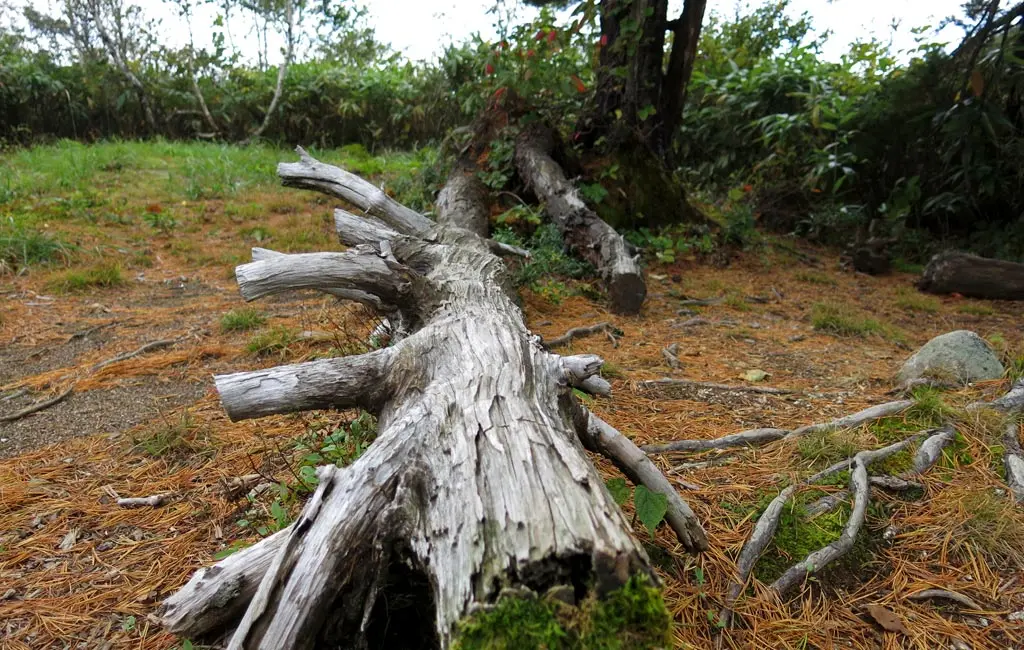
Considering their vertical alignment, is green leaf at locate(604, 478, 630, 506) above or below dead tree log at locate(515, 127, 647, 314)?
below

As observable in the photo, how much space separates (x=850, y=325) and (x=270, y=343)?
3.74m

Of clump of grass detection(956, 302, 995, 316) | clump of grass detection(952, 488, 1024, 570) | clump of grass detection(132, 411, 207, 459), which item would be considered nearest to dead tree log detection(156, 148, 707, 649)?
clump of grass detection(952, 488, 1024, 570)

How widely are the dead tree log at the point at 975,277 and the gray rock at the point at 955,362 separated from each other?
260 centimetres

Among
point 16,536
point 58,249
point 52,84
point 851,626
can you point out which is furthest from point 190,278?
point 52,84

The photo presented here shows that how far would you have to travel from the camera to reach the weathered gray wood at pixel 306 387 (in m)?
1.71

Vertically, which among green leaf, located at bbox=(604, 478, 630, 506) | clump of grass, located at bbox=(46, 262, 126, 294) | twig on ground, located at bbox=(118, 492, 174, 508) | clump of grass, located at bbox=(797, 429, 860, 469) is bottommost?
twig on ground, located at bbox=(118, 492, 174, 508)

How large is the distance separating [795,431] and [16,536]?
112 inches

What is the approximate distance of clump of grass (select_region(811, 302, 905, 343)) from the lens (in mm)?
4000

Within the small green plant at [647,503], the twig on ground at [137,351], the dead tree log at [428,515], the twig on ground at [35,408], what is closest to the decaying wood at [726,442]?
the dead tree log at [428,515]

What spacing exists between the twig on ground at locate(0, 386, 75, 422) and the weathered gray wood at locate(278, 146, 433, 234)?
6.78 feet

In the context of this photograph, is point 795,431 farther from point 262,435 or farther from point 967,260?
point 967,260

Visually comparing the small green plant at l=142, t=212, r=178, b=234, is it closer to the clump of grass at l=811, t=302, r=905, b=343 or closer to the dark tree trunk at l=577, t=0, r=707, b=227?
the dark tree trunk at l=577, t=0, r=707, b=227

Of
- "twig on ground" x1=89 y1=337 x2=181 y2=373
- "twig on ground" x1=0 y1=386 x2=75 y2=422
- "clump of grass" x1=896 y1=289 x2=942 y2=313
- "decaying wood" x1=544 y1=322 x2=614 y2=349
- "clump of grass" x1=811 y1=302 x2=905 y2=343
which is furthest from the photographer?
"clump of grass" x1=896 y1=289 x2=942 y2=313

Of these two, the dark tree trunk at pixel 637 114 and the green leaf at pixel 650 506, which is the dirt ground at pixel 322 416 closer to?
the green leaf at pixel 650 506
